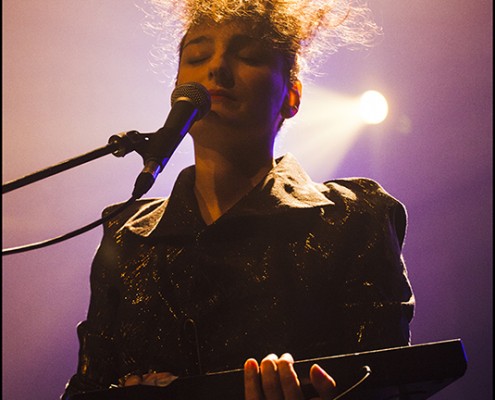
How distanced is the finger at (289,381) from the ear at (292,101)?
104cm

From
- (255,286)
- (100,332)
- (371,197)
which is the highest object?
(371,197)

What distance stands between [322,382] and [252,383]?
101 mm

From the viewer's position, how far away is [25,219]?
3.86 metres

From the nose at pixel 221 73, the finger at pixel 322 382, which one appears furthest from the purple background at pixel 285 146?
the finger at pixel 322 382

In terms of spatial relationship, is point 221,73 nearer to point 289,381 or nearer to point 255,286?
point 255,286

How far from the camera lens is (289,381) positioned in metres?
0.76

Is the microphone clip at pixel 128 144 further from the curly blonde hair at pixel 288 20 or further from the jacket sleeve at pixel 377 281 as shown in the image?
the curly blonde hair at pixel 288 20

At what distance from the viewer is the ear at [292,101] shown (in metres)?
1.68

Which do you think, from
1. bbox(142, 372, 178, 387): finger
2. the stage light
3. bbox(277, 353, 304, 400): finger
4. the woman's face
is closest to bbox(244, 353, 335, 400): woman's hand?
bbox(277, 353, 304, 400): finger

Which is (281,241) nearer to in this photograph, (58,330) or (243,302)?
(243,302)

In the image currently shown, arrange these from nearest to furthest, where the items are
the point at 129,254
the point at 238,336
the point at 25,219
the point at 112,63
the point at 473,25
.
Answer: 1. the point at 238,336
2. the point at 129,254
3. the point at 112,63
4. the point at 473,25
5. the point at 25,219

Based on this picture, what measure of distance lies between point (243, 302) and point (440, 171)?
3.25 metres

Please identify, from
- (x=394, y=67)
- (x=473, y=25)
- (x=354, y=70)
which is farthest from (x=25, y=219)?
(x=473, y=25)

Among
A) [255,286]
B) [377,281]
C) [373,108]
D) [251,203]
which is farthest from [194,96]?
[373,108]
